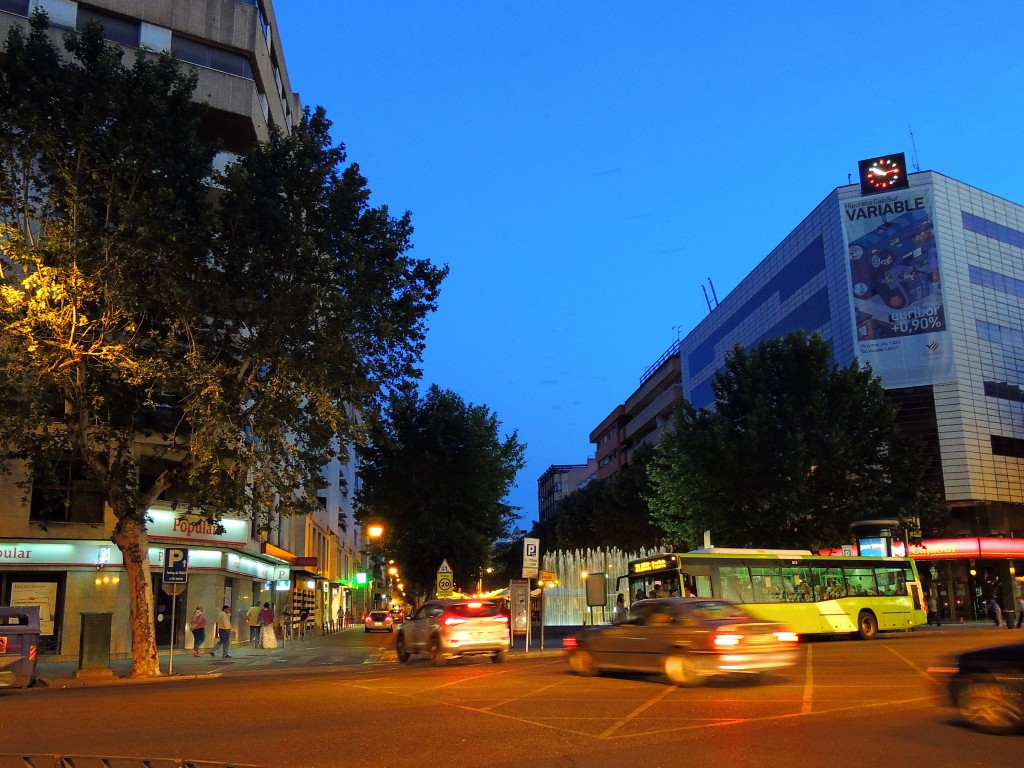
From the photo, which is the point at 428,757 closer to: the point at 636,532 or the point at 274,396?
the point at 274,396

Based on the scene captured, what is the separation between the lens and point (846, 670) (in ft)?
53.5

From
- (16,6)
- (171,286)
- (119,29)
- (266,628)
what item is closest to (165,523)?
(266,628)

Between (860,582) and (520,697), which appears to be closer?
(520,697)

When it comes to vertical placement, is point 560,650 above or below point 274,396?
below

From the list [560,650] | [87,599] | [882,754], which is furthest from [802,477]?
[882,754]

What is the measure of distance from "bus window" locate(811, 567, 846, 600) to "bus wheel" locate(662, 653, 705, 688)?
55.9 ft

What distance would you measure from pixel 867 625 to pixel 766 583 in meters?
4.67

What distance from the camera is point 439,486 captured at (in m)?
41.6

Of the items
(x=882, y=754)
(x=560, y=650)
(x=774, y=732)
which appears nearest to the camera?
(x=882, y=754)

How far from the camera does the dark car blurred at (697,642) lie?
1331 cm

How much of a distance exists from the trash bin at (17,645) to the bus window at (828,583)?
75.1ft

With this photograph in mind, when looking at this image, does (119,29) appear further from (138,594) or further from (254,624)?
(254,624)

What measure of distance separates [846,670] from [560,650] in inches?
497

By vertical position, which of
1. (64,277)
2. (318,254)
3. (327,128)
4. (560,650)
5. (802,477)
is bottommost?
(560,650)
